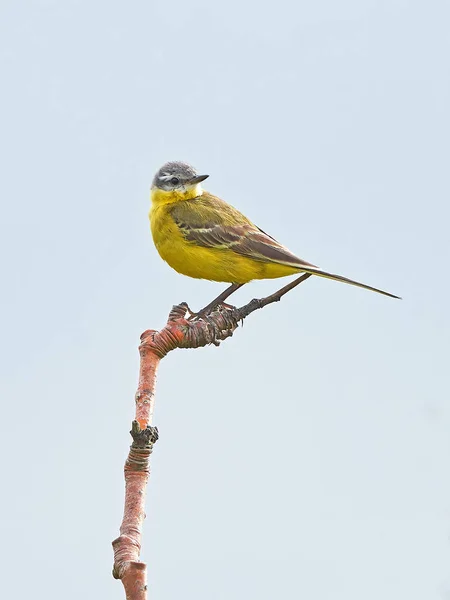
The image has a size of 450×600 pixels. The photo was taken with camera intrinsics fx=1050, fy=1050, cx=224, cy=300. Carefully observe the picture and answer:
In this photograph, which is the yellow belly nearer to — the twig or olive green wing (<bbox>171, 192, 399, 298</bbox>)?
olive green wing (<bbox>171, 192, 399, 298</bbox>)

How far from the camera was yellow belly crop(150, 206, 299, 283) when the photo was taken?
931 centimetres

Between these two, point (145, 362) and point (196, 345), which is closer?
point (145, 362)

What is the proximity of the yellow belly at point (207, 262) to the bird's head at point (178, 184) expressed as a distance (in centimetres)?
61

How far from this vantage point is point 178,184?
1061cm

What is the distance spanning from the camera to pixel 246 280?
369 inches

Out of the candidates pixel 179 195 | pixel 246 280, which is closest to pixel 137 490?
pixel 246 280

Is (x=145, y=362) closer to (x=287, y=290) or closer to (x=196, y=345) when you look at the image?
(x=196, y=345)

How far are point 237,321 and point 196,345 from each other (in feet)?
2.24

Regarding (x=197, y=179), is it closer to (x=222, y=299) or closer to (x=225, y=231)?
(x=225, y=231)

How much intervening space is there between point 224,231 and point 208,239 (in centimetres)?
19

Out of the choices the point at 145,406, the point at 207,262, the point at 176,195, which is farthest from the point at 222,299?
the point at 145,406

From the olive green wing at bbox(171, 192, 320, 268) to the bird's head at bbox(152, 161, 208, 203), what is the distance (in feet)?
0.48

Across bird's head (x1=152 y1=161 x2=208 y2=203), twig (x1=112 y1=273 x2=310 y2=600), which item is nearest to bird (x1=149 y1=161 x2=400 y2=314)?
bird's head (x1=152 y1=161 x2=208 y2=203)

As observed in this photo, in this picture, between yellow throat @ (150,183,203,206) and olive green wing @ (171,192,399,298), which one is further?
yellow throat @ (150,183,203,206)
